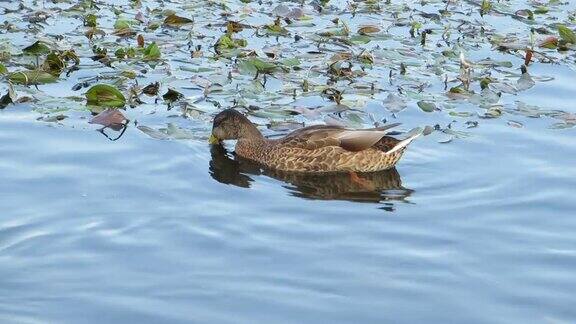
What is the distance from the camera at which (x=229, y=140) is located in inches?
470

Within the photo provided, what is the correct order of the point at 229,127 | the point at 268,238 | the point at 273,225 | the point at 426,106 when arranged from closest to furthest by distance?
the point at 268,238, the point at 273,225, the point at 229,127, the point at 426,106

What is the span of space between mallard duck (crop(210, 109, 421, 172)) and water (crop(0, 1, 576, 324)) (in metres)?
0.17

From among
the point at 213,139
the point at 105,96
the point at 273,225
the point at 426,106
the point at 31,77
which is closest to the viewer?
the point at 273,225

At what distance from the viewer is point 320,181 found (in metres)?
11.2

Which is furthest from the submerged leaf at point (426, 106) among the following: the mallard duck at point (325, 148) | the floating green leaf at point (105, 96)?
the floating green leaf at point (105, 96)

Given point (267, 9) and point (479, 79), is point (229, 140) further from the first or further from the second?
point (267, 9)

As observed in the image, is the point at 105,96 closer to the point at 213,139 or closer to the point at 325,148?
the point at 213,139

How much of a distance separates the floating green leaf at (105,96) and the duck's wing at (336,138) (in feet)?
5.49

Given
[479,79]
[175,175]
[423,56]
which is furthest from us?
[423,56]

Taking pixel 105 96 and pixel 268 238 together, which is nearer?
pixel 268 238

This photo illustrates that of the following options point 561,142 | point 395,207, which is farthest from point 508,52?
point 395,207

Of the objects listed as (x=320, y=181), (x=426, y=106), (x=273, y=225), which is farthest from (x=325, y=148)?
(x=273, y=225)

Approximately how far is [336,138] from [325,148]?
13 cm

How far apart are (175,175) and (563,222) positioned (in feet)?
10.00
